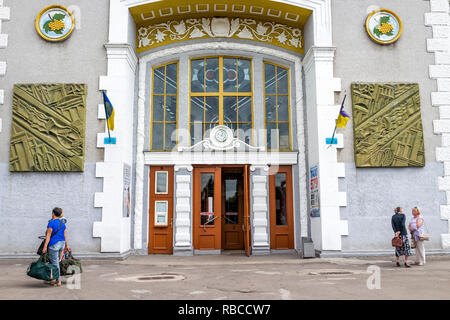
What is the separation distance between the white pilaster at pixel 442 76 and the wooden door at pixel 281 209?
4405 mm

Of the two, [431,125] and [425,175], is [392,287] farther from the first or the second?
[431,125]

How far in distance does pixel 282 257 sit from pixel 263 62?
6481 millimetres

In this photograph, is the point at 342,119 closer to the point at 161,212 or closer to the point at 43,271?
the point at 161,212

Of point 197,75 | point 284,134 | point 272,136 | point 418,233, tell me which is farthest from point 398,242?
point 197,75

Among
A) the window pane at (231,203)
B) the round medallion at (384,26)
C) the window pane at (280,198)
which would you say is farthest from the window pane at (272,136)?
the round medallion at (384,26)

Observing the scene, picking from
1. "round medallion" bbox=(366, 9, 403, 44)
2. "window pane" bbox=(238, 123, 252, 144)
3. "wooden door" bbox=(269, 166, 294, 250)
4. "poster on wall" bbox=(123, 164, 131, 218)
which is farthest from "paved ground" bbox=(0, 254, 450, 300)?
"round medallion" bbox=(366, 9, 403, 44)

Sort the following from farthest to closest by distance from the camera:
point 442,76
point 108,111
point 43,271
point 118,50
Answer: point 442,76
point 118,50
point 108,111
point 43,271

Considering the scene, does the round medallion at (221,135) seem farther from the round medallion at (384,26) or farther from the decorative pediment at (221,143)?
the round medallion at (384,26)

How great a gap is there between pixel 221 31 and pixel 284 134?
408cm

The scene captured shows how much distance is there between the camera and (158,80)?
1363 cm

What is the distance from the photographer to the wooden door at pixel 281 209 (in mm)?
13013

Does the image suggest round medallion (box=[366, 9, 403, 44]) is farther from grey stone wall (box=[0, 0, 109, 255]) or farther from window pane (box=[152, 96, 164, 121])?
grey stone wall (box=[0, 0, 109, 255])

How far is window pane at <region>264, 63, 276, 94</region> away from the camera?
540 inches

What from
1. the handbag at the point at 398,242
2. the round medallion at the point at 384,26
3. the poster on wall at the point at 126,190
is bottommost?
the handbag at the point at 398,242
